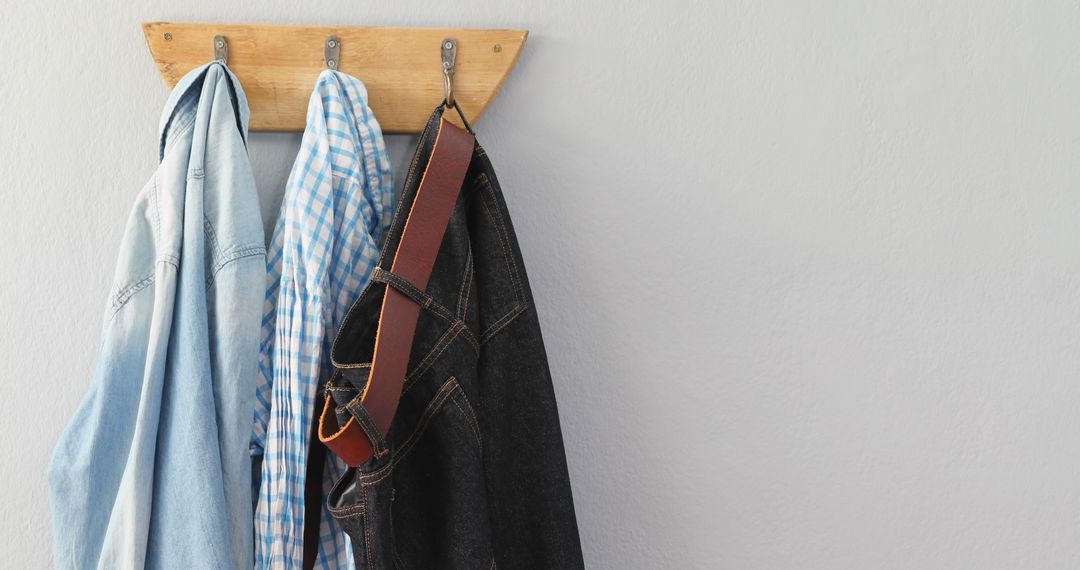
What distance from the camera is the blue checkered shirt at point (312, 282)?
0.78m

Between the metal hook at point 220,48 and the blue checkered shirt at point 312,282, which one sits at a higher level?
the metal hook at point 220,48

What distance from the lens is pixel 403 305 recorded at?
2.53 ft

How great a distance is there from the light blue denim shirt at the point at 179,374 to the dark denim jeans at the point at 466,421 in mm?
112

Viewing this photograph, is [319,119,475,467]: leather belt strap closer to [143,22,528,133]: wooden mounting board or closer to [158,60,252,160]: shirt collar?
[143,22,528,133]: wooden mounting board

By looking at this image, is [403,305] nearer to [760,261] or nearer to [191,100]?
[191,100]

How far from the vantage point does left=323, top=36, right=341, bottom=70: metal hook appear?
86 cm

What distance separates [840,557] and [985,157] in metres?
0.53

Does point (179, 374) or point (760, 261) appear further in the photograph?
point (760, 261)

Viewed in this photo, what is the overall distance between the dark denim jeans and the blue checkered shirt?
48 millimetres

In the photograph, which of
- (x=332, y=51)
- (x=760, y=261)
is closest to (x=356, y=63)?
(x=332, y=51)

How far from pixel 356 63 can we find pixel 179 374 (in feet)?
1.25

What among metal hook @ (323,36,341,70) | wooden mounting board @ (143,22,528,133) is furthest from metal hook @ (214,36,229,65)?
metal hook @ (323,36,341,70)

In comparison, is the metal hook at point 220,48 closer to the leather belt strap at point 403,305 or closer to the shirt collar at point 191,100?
the shirt collar at point 191,100

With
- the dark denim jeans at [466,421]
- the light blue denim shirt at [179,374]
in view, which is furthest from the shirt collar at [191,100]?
the dark denim jeans at [466,421]
